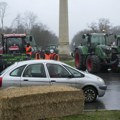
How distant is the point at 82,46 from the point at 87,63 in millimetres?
2178

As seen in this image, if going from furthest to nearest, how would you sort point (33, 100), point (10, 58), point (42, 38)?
point (42, 38) < point (10, 58) < point (33, 100)

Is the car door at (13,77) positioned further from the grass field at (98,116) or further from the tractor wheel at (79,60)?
the tractor wheel at (79,60)

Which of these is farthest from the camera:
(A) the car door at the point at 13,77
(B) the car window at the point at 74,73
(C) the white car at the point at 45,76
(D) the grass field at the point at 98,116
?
(B) the car window at the point at 74,73

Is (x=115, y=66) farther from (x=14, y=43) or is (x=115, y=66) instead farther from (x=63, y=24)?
(x=63, y=24)

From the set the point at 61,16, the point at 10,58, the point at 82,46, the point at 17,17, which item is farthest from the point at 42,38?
the point at 10,58

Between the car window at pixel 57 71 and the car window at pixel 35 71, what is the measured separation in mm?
231

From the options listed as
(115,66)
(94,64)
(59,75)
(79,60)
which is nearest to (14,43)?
(79,60)

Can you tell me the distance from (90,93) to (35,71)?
2.03 metres

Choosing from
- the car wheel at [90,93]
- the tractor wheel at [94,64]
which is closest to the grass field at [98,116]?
the car wheel at [90,93]

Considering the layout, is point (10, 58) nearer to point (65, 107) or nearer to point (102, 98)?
point (102, 98)

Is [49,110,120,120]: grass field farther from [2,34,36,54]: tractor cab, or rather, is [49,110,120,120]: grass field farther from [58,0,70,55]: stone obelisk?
[58,0,70,55]: stone obelisk

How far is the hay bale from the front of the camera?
9664 millimetres

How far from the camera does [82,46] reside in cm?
2934

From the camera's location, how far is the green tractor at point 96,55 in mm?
26188
